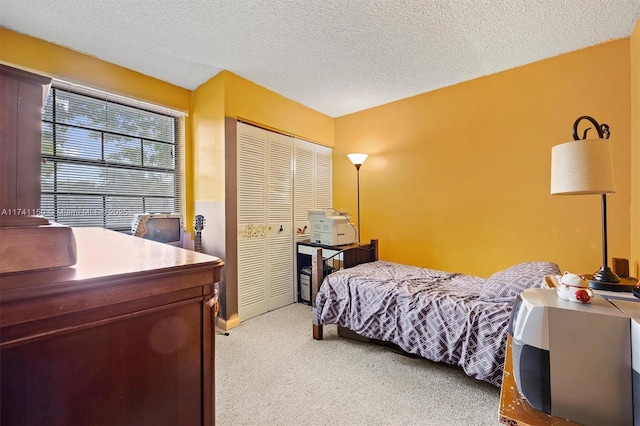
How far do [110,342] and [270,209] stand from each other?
2779 mm

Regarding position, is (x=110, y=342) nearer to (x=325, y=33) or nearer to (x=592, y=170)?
(x=592, y=170)

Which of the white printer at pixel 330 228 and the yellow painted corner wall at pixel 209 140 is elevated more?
the yellow painted corner wall at pixel 209 140

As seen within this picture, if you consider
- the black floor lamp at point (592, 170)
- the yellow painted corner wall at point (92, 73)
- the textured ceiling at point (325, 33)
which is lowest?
the black floor lamp at point (592, 170)

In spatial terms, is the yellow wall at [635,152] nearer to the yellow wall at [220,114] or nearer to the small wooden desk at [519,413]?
the small wooden desk at [519,413]

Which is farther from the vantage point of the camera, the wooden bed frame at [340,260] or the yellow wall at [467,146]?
the wooden bed frame at [340,260]

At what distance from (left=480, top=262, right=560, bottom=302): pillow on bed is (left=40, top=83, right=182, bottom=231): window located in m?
3.04

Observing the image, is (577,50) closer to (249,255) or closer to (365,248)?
(365,248)

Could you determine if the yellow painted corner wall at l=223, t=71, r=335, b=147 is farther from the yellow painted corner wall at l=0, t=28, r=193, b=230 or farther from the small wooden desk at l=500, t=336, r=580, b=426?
the small wooden desk at l=500, t=336, r=580, b=426

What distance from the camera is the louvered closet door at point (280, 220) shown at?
333 cm

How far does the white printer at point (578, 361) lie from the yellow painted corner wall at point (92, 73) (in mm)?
3192

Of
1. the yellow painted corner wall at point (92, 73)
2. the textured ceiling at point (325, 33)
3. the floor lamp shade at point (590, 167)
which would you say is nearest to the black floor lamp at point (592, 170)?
the floor lamp shade at point (590, 167)

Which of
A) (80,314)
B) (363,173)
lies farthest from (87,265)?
(363,173)

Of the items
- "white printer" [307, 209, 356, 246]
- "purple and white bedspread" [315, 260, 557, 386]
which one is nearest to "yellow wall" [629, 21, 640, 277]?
"purple and white bedspread" [315, 260, 557, 386]

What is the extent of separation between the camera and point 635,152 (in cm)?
212
